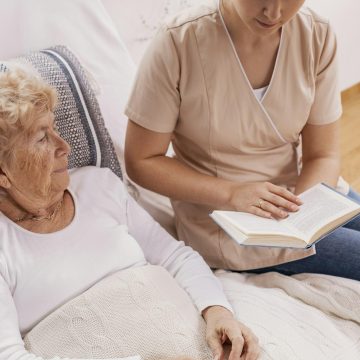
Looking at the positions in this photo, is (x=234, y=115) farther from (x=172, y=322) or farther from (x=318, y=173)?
(x=172, y=322)

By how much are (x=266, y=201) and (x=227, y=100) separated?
265 millimetres

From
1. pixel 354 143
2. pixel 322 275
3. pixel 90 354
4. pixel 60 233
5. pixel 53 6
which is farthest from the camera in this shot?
pixel 354 143

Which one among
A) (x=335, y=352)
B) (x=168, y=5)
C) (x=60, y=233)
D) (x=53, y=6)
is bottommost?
(x=335, y=352)

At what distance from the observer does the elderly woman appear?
1.12 meters

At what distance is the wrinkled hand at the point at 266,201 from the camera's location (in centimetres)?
125

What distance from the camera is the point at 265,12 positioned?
1207 mm

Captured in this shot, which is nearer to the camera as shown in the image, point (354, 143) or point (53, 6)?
point (53, 6)

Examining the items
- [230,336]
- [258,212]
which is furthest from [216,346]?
[258,212]

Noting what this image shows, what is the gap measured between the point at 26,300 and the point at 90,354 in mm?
179

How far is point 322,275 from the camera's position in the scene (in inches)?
53.7

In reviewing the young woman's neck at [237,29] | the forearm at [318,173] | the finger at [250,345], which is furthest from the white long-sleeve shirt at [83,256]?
the young woman's neck at [237,29]

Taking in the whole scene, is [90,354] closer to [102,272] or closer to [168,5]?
[102,272]

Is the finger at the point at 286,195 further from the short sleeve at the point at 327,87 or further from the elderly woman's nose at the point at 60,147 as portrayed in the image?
the elderly woman's nose at the point at 60,147

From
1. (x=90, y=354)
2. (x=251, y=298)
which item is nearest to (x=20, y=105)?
(x=90, y=354)
